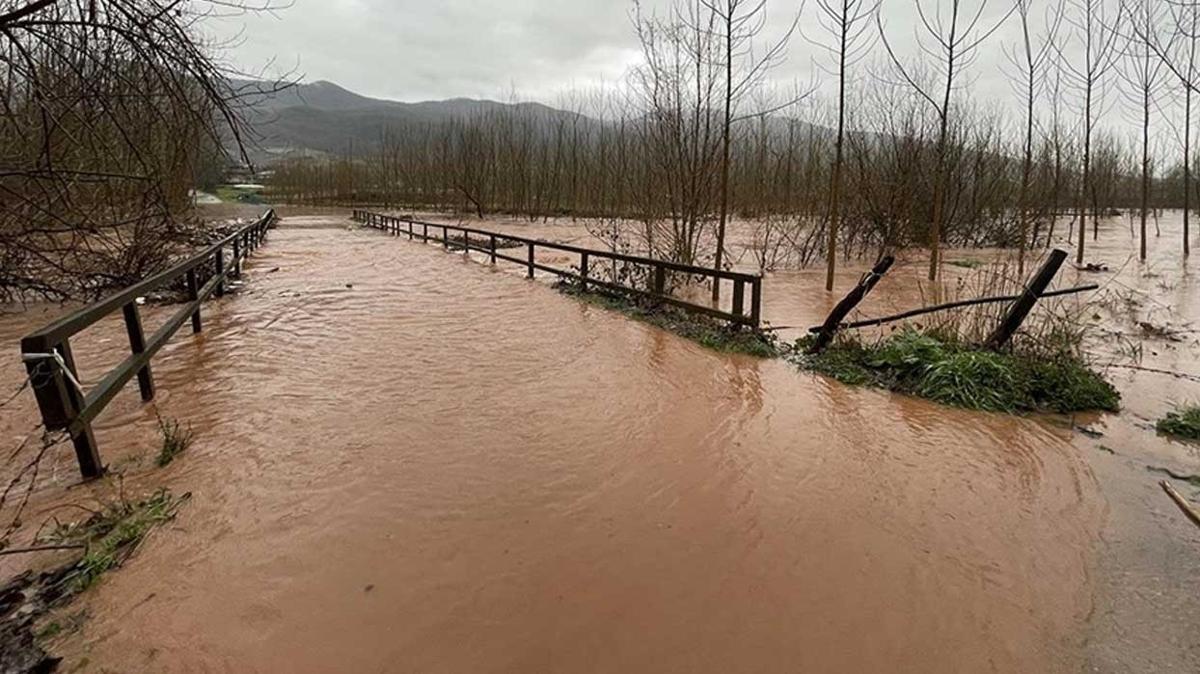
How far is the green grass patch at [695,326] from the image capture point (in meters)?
7.07

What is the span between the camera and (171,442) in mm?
3863

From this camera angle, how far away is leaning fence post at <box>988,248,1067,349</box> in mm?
5559

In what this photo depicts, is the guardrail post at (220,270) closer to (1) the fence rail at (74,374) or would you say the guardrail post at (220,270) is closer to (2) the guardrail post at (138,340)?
(2) the guardrail post at (138,340)

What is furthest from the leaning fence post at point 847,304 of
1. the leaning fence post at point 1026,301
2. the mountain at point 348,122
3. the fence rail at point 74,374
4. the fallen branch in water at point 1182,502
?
the mountain at point 348,122

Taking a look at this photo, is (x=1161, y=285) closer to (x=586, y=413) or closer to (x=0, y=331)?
(x=586, y=413)

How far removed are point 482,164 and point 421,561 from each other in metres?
35.1

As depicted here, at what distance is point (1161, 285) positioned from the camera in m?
11.9

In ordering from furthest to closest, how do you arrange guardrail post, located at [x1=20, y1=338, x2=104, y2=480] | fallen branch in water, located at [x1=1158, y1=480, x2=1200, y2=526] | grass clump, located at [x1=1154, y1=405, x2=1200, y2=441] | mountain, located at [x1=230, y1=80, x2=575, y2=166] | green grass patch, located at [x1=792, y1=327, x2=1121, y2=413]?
mountain, located at [x1=230, y1=80, x2=575, y2=166] → green grass patch, located at [x1=792, y1=327, x2=1121, y2=413] → grass clump, located at [x1=1154, y1=405, x2=1200, y2=441] → fallen branch in water, located at [x1=1158, y1=480, x2=1200, y2=526] → guardrail post, located at [x1=20, y1=338, x2=104, y2=480]

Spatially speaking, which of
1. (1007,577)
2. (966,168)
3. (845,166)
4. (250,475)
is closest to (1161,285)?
(845,166)

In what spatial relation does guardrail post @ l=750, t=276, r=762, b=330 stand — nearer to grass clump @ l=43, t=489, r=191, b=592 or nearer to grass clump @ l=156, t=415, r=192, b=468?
grass clump @ l=156, t=415, r=192, b=468

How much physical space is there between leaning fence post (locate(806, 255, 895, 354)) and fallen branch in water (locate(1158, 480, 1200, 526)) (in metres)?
2.96

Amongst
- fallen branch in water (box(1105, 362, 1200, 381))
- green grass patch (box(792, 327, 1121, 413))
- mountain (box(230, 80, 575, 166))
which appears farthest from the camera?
mountain (box(230, 80, 575, 166))

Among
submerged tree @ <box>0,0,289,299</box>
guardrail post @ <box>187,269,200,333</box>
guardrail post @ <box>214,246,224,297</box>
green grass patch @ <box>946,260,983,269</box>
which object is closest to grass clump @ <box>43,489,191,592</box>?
submerged tree @ <box>0,0,289,299</box>

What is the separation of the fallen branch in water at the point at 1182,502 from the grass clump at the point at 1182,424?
112cm
